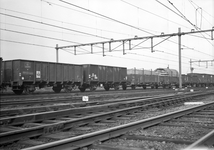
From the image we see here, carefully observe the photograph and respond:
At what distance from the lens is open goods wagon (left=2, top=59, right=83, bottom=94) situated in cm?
1988

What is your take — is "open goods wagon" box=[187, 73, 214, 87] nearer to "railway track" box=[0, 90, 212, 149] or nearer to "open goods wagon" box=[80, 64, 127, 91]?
"open goods wagon" box=[80, 64, 127, 91]

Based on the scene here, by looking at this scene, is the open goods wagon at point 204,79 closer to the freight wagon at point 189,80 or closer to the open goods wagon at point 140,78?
the freight wagon at point 189,80

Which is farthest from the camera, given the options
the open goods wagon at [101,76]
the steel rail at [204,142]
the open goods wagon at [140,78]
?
the open goods wagon at [140,78]

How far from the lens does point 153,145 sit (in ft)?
15.1

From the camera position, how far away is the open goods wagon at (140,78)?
3622cm

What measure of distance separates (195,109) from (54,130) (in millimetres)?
6619

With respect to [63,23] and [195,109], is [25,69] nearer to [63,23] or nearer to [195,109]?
[63,23]

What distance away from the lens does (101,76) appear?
94.5ft

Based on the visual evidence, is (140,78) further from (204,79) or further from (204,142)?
(204,142)

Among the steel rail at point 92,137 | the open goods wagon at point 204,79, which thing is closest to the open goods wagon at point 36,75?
the steel rail at point 92,137

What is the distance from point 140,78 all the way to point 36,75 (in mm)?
20340

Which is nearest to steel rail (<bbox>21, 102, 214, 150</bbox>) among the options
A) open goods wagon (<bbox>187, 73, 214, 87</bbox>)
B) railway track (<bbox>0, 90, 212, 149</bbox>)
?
railway track (<bbox>0, 90, 212, 149</bbox>)

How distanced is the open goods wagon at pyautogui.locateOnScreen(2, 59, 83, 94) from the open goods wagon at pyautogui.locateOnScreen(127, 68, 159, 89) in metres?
12.5

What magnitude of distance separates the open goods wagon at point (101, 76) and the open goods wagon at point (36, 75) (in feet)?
6.83
